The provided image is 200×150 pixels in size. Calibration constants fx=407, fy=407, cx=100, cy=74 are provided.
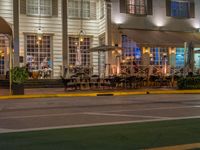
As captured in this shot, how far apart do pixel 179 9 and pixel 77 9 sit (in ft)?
27.0

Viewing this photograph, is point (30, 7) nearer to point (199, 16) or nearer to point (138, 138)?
point (199, 16)

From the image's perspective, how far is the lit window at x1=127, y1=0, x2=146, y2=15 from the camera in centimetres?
3074

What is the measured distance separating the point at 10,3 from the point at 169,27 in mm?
12200

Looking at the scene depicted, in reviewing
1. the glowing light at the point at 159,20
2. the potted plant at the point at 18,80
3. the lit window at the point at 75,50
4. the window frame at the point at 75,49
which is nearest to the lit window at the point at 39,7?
the window frame at the point at 75,49

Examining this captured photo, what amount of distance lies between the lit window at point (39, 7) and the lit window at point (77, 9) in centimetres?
163

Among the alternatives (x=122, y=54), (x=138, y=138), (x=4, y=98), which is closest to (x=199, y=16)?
(x=122, y=54)

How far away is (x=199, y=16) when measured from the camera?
33125 millimetres

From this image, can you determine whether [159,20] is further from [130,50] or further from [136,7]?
[130,50]

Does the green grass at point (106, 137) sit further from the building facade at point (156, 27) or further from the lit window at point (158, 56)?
the lit window at point (158, 56)

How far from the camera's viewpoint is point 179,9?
1291 inches

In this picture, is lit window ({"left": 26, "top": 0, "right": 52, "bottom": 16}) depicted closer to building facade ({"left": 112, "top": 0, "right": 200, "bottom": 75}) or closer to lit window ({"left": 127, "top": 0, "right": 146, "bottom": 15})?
building facade ({"left": 112, "top": 0, "right": 200, "bottom": 75})

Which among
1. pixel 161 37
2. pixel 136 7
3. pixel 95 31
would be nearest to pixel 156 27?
pixel 161 37

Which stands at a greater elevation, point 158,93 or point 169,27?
point 169,27

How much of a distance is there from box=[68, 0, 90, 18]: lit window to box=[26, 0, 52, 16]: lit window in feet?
5.36
